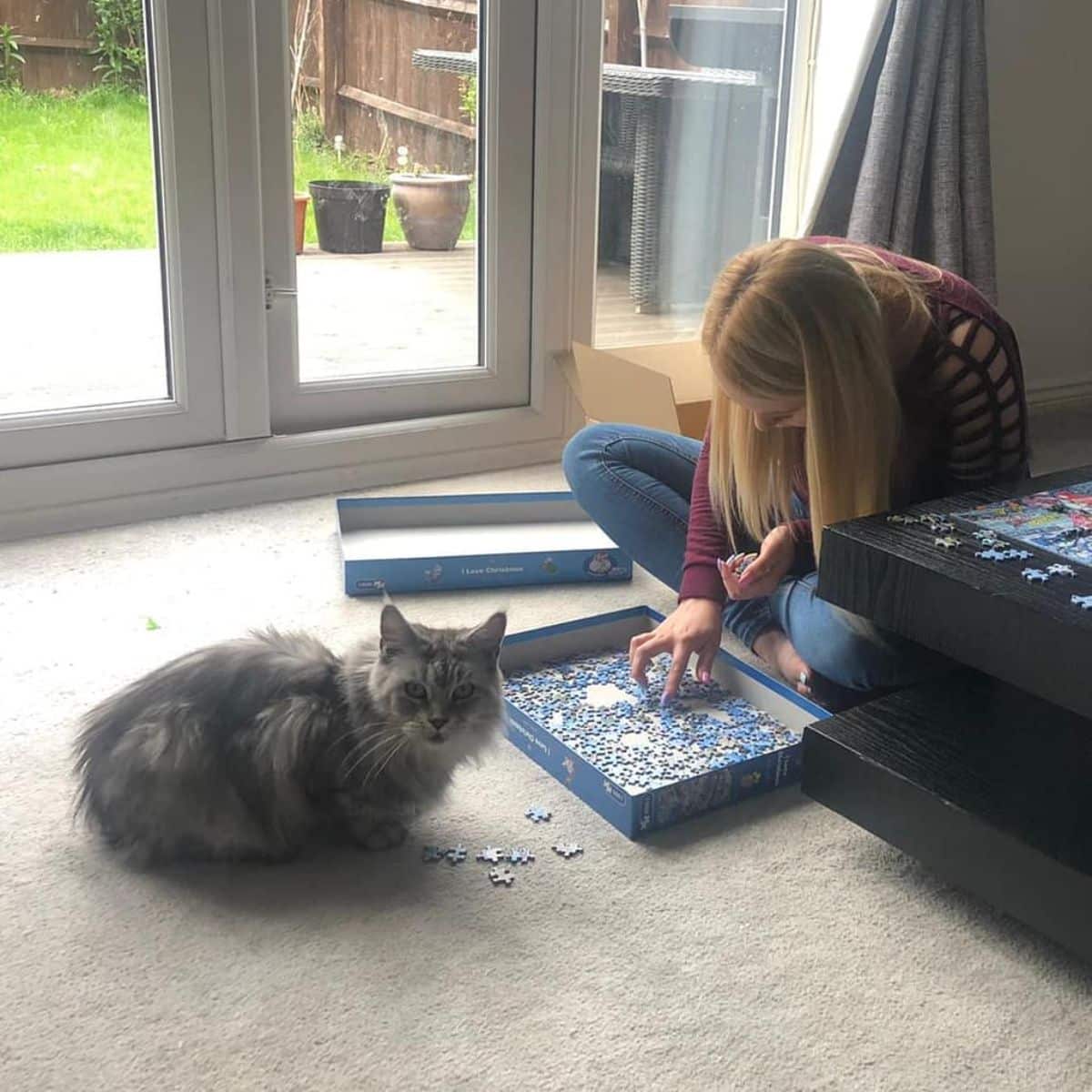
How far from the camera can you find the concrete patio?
248cm

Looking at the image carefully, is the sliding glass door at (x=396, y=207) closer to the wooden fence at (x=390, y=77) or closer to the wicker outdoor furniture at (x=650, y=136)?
the wooden fence at (x=390, y=77)

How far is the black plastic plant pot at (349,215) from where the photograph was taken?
2689mm

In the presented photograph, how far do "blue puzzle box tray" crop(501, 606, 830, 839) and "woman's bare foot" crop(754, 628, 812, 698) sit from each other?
0.10 m

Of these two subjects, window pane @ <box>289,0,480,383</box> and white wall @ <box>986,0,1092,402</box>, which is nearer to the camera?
window pane @ <box>289,0,480,383</box>

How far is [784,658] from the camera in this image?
1.88 m

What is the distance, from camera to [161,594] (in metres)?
2.19

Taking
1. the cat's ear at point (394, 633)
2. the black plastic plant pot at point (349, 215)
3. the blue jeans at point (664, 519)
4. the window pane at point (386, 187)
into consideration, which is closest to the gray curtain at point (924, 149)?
the window pane at point (386, 187)

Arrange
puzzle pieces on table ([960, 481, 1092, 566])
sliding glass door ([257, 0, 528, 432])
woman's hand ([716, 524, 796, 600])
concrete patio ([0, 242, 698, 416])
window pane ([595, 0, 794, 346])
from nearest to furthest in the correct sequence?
puzzle pieces on table ([960, 481, 1092, 566])
woman's hand ([716, 524, 796, 600])
concrete patio ([0, 242, 698, 416])
sliding glass door ([257, 0, 528, 432])
window pane ([595, 0, 794, 346])

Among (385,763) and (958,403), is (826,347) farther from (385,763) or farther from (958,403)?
(385,763)

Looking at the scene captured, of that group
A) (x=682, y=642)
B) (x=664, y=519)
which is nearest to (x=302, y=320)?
(x=664, y=519)

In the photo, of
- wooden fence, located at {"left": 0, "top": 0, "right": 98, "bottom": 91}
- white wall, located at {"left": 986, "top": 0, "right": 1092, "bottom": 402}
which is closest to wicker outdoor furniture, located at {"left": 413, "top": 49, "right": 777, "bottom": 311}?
white wall, located at {"left": 986, "top": 0, "right": 1092, "bottom": 402}

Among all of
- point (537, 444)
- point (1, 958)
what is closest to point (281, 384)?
point (537, 444)

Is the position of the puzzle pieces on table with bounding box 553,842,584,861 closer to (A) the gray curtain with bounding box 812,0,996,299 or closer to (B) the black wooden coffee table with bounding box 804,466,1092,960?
(B) the black wooden coffee table with bounding box 804,466,1092,960

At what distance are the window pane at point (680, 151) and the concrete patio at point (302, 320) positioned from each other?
39 mm
